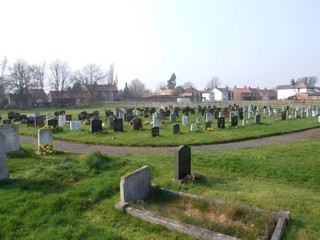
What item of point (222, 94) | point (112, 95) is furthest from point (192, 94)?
point (112, 95)

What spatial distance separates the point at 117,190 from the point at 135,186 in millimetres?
1025

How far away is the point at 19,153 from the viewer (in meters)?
12.7

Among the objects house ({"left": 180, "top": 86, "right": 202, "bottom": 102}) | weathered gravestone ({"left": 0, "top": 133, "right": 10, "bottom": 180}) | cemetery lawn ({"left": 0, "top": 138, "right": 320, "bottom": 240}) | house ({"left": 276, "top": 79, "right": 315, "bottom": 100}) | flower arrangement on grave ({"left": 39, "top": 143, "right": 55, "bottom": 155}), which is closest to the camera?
cemetery lawn ({"left": 0, "top": 138, "right": 320, "bottom": 240})

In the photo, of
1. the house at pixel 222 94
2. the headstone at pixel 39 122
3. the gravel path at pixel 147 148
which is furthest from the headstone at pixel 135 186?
the house at pixel 222 94

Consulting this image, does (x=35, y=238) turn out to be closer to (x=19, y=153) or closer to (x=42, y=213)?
(x=42, y=213)

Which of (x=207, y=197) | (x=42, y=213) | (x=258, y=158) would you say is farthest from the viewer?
(x=258, y=158)

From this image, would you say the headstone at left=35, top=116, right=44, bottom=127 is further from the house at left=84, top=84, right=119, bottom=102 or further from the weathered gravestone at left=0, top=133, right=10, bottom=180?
the house at left=84, top=84, right=119, bottom=102

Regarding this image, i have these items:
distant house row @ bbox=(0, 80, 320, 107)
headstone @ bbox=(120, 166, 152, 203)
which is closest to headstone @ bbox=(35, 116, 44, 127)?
headstone @ bbox=(120, 166, 152, 203)

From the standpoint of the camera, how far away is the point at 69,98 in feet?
278

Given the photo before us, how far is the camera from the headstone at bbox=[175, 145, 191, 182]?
9.08 meters

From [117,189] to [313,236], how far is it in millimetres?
4716

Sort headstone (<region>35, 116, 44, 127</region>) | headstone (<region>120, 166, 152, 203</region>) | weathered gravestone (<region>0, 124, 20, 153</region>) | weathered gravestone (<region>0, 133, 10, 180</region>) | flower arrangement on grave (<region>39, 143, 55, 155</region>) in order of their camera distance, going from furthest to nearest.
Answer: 1. headstone (<region>35, 116, 44, 127</region>)
2. flower arrangement on grave (<region>39, 143, 55, 155</region>)
3. weathered gravestone (<region>0, 124, 20, 153</region>)
4. weathered gravestone (<region>0, 133, 10, 180</region>)
5. headstone (<region>120, 166, 152, 203</region>)

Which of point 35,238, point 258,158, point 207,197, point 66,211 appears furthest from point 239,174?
point 35,238

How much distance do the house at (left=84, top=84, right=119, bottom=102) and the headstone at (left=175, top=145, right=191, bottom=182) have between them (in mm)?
84328
